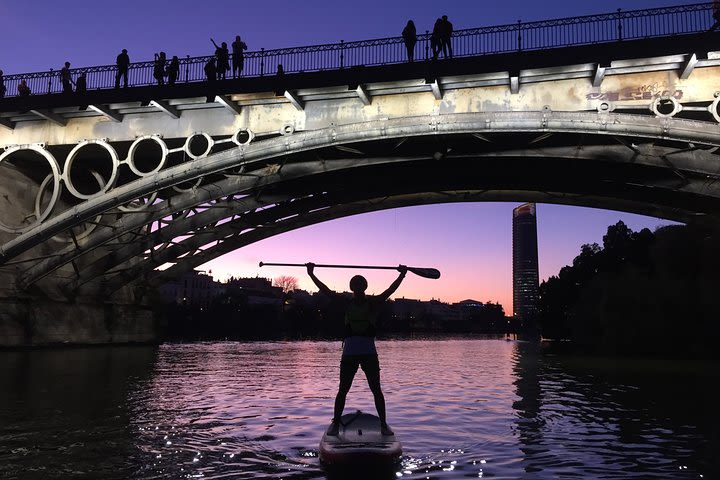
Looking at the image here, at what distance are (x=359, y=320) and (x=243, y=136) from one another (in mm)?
19114

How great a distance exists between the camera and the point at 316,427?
9.83m

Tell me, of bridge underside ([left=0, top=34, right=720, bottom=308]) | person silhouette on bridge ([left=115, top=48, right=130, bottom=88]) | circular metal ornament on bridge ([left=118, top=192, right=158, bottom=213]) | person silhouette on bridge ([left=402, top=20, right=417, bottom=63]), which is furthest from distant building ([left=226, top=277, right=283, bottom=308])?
person silhouette on bridge ([left=402, top=20, right=417, bottom=63])

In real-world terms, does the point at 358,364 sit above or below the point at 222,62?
below

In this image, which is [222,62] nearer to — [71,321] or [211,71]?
[211,71]

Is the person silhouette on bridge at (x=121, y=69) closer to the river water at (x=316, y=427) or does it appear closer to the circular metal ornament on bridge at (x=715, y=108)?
the river water at (x=316, y=427)

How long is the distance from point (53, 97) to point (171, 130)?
16.2ft

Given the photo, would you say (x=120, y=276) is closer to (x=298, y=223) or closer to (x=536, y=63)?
(x=298, y=223)

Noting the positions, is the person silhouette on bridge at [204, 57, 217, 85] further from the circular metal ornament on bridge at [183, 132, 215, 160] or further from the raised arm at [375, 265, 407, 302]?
the raised arm at [375, 265, 407, 302]

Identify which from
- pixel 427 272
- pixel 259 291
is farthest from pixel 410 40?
pixel 259 291

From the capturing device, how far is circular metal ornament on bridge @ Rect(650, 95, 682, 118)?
20.4 meters

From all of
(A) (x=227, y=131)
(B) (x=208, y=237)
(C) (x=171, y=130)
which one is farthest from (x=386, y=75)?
(B) (x=208, y=237)

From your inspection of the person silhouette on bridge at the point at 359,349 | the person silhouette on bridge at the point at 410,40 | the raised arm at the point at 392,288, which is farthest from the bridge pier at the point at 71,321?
the person silhouette on bridge at the point at 359,349

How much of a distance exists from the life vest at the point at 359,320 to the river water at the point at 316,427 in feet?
4.89

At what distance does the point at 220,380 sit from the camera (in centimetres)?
1839
